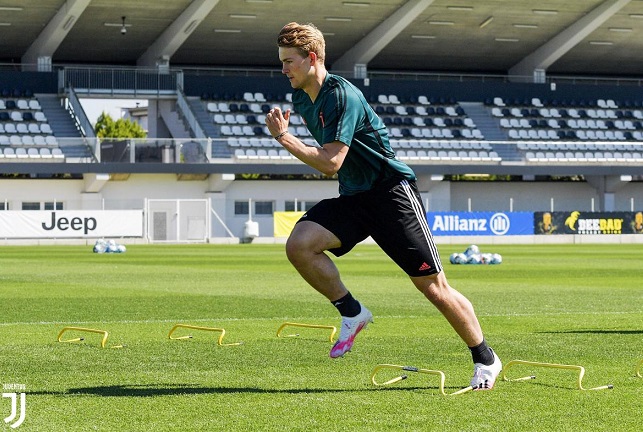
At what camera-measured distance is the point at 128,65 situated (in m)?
59.6

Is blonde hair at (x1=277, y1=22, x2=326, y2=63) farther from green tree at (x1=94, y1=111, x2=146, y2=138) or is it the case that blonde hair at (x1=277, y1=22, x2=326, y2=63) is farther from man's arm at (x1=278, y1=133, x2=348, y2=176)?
green tree at (x1=94, y1=111, x2=146, y2=138)

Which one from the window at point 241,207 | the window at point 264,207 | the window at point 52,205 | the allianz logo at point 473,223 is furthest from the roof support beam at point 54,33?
the allianz logo at point 473,223

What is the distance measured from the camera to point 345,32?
57.0m

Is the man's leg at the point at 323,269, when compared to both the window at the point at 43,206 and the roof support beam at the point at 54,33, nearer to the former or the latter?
the roof support beam at the point at 54,33

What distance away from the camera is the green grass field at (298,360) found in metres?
6.14

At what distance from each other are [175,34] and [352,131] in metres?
47.4

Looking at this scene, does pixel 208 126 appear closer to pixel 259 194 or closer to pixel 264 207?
pixel 259 194

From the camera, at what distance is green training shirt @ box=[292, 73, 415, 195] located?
7.14 metres

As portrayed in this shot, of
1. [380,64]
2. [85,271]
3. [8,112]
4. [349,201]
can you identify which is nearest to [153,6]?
[8,112]

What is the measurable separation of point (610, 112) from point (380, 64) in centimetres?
1231

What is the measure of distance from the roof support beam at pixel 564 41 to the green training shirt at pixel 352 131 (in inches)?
1988

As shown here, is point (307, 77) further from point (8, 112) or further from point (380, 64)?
point (380, 64)

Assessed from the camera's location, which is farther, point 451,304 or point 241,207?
point 241,207

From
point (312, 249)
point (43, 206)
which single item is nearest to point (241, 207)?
point (43, 206)
